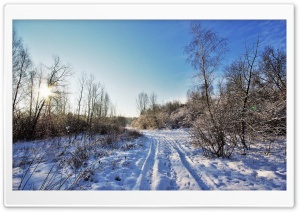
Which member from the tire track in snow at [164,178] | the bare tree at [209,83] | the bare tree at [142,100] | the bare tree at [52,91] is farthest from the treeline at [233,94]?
the bare tree at [52,91]

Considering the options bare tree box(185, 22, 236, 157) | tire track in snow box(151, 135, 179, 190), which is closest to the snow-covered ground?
tire track in snow box(151, 135, 179, 190)

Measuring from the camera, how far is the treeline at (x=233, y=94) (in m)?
3.78

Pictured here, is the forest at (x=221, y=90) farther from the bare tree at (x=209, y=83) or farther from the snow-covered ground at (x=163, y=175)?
the snow-covered ground at (x=163, y=175)

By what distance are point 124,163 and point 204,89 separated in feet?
11.1

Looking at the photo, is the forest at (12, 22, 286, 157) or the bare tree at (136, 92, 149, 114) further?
the bare tree at (136, 92, 149, 114)

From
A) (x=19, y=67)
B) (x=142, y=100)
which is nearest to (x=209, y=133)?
(x=19, y=67)

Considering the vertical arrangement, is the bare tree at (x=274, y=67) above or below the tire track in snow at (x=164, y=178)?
above

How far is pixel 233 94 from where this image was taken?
479 cm

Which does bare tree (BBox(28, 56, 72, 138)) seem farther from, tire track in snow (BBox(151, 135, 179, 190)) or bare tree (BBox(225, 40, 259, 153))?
bare tree (BBox(225, 40, 259, 153))

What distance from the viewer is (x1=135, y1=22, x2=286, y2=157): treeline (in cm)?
378

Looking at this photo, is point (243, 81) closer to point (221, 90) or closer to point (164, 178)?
point (221, 90)
